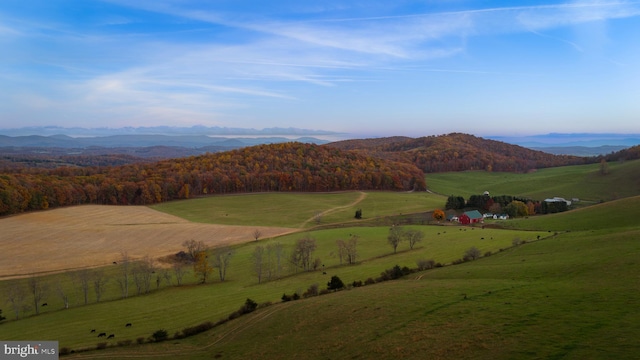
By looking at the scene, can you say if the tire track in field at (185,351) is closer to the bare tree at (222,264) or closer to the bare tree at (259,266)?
the bare tree at (259,266)

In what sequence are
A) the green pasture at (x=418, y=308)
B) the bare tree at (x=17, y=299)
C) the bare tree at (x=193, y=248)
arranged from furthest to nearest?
the bare tree at (x=193, y=248) < the bare tree at (x=17, y=299) < the green pasture at (x=418, y=308)

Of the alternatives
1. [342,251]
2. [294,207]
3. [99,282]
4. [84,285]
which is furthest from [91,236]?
[342,251]

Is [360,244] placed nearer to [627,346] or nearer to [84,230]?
[627,346]

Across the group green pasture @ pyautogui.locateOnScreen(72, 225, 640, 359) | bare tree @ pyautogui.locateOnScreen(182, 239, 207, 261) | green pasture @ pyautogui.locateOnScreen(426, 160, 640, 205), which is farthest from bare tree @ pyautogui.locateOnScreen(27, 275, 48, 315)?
green pasture @ pyautogui.locateOnScreen(426, 160, 640, 205)

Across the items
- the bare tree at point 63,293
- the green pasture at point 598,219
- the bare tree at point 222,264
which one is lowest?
the bare tree at point 63,293

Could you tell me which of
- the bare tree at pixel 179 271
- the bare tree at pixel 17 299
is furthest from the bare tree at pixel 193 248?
the bare tree at pixel 17 299

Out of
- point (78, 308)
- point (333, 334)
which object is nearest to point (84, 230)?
point (78, 308)

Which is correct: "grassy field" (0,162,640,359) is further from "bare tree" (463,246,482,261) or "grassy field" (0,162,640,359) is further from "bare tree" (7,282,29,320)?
"bare tree" (463,246,482,261)

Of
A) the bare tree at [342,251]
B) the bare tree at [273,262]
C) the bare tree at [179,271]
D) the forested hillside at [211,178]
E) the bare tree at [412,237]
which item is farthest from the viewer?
the forested hillside at [211,178]
